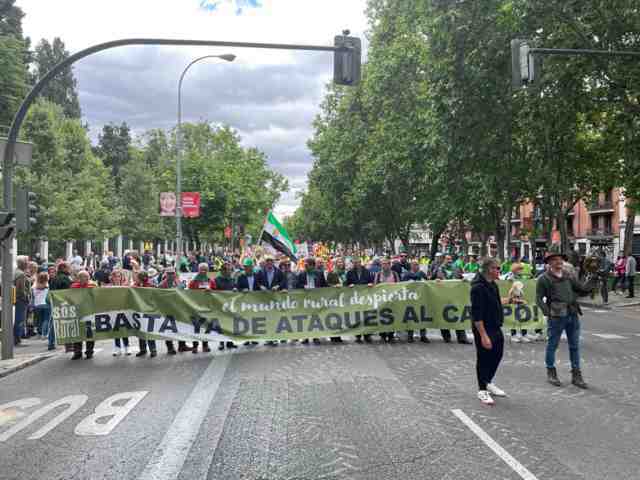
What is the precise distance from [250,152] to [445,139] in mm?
34256

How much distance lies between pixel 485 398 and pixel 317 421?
2.01 m

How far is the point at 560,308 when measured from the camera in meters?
8.64

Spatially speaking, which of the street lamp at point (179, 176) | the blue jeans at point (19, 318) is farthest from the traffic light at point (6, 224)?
the street lamp at point (179, 176)

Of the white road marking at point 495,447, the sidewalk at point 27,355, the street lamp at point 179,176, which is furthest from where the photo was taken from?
the street lamp at point 179,176

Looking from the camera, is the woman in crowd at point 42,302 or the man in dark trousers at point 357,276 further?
the woman in crowd at point 42,302

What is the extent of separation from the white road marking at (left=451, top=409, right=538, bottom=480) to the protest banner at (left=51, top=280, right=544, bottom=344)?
5810 mm

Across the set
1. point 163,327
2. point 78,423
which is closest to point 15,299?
point 163,327

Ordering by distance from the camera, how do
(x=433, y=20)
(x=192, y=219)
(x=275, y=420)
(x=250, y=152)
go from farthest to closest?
(x=250, y=152) → (x=192, y=219) → (x=433, y=20) → (x=275, y=420)

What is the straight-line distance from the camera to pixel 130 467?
17.7 feet

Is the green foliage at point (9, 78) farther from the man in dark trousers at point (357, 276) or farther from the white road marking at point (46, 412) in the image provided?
the white road marking at point (46, 412)

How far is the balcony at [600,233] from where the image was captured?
233 feet

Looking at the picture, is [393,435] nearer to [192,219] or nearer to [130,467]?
[130,467]

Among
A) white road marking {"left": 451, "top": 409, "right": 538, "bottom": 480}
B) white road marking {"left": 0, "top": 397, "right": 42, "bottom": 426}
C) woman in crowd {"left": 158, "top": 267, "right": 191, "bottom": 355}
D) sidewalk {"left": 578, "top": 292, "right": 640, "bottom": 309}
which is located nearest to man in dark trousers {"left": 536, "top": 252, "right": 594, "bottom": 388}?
white road marking {"left": 451, "top": 409, "right": 538, "bottom": 480}

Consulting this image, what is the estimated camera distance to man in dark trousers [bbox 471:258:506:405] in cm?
773
